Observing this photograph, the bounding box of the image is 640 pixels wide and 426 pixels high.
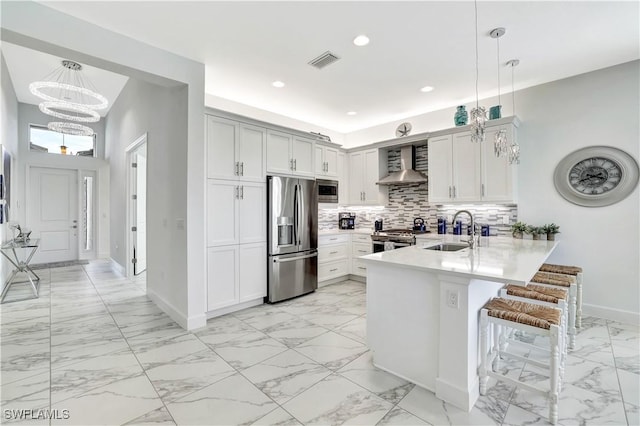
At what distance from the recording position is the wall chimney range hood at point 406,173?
188 inches

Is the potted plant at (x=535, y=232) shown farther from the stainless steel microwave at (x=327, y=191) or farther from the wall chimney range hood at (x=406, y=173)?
the stainless steel microwave at (x=327, y=191)

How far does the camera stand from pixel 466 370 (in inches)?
71.9

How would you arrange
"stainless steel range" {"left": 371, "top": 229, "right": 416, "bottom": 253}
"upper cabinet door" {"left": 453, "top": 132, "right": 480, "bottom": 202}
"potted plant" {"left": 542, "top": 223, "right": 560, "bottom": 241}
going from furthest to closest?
"stainless steel range" {"left": 371, "top": 229, "right": 416, "bottom": 253}
"upper cabinet door" {"left": 453, "top": 132, "right": 480, "bottom": 202}
"potted plant" {"left": 542, "top": 223, "right": 560, "bottom": 241}

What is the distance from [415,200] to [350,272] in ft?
5.66

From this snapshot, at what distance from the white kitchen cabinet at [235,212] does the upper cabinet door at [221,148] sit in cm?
11

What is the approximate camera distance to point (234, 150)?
140 inches

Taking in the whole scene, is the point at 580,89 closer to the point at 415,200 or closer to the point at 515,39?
the point at 515,39

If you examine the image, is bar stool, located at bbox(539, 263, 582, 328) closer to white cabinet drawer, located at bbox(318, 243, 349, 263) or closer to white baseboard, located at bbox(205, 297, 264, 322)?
white cabinet drawer, located at bbox(318, 243, 349, 263)

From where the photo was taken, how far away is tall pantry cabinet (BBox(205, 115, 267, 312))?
3.37 m

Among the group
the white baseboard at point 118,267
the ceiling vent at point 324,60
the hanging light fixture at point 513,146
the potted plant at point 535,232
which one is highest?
the ceiling vent at point 324,60

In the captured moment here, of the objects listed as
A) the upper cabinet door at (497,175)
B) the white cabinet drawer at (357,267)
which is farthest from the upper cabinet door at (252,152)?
the upper cabinet door at (497,175)

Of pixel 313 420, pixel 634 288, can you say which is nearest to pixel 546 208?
pixel 634 288

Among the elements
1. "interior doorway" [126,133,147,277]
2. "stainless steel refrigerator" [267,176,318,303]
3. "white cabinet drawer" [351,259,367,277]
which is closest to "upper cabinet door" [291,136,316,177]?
"stainless steel refrigerator" [267,176,318,303]

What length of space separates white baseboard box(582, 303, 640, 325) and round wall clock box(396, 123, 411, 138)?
11.1ft
